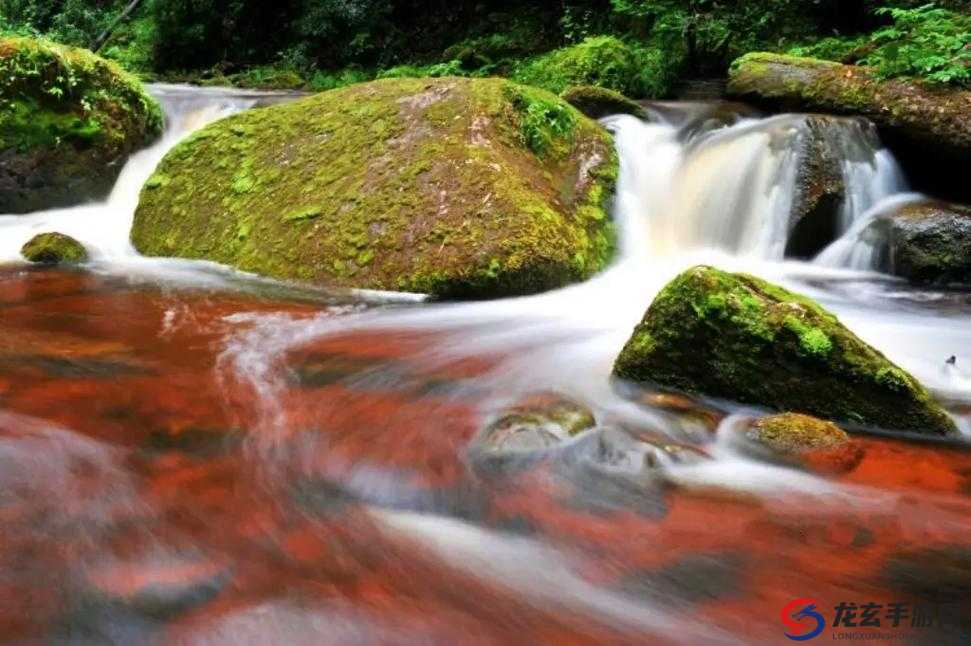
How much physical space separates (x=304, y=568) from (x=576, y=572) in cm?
84

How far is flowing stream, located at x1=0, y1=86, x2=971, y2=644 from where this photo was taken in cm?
215

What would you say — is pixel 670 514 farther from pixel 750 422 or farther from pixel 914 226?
pixel 914 226

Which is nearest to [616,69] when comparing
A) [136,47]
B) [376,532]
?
[376,532]

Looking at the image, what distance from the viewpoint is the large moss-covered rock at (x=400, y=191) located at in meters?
5.50

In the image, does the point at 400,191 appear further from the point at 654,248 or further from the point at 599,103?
the point at 599,103

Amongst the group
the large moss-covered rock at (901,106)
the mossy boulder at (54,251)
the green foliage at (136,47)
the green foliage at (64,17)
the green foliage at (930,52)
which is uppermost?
the green foliage at (64,17)

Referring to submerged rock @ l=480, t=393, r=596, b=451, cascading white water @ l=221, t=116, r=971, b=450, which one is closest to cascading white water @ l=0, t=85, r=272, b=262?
cascading white water @ l=221, t=116, r=971, b=450

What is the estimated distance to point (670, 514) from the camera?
2646 millimetres

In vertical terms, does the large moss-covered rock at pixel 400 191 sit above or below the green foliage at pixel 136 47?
below

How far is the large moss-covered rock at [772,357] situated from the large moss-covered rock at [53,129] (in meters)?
7.26

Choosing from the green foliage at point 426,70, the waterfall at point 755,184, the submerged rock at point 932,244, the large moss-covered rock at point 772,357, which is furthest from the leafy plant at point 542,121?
the green foliage at point 426,70

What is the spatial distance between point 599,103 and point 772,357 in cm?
560

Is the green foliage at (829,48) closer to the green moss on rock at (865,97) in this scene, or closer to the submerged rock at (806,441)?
the green moss on rock at (865,97)

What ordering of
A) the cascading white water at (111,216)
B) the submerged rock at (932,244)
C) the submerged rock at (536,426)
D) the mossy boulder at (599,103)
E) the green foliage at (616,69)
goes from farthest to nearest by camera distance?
1. the green foliage at (616,69)
2. the mossy boulder at (599,103)
3. the cascading white water at (111,216)
4. the submerged rock at (932,244)
5. the submerged rock at (536,426)
